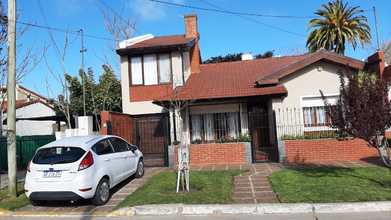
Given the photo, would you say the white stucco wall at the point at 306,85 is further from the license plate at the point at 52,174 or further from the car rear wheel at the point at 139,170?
the license plate at the point at 52,174

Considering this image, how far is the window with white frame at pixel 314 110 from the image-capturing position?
16.7 meters

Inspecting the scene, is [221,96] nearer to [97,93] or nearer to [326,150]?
[326,150]

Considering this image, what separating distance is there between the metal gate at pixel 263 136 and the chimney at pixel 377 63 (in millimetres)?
5078

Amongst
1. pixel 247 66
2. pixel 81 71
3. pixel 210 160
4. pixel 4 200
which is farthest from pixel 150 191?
pixel 81 71

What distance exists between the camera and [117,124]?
16453 mm

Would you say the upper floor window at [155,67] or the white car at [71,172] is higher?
the upper floor window at [155,67]

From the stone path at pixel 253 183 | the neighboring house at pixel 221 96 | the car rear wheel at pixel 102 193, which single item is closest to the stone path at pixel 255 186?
the stone path at pixel 253 183

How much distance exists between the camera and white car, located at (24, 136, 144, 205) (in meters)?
8.74

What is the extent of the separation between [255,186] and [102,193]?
411 centimetres

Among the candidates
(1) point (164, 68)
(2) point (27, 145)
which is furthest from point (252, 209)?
(2) point (27, 145)

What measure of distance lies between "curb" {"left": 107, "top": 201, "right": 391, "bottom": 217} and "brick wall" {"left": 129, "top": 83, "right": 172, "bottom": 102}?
37.7 feet

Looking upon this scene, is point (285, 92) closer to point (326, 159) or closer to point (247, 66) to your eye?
point (326, 159)

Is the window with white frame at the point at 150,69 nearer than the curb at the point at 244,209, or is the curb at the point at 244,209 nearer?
the curb at the point at 244,209

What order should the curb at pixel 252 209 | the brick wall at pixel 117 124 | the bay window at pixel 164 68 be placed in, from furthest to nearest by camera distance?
the bay window at pixel 164 68 → the brick wall at pixel 117 124 → the curb at pixel 252 209
